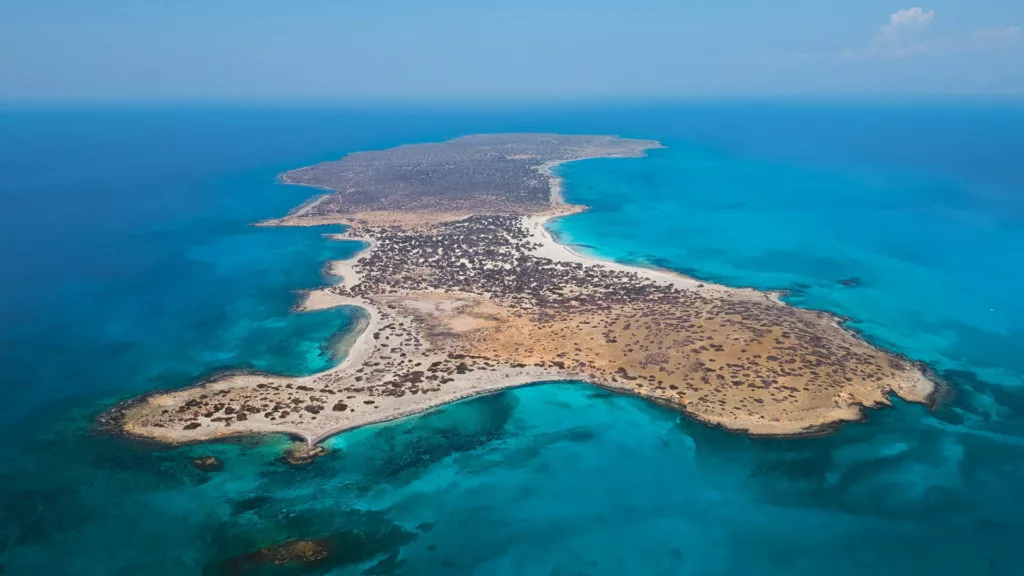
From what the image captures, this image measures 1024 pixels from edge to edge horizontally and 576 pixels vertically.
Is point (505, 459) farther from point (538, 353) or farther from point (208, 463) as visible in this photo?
point (208, 463)

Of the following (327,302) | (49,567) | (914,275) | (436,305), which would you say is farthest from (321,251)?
(914,275)

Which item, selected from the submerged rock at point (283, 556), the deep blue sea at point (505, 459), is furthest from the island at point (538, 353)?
the submerged rock at point (283, 556)

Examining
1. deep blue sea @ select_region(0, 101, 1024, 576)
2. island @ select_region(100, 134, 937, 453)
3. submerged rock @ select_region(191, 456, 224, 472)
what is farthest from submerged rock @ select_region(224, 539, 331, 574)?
submerged rock @ select_region(191, 456, 224, 472)

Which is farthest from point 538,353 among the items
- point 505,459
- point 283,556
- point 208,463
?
point 208,463

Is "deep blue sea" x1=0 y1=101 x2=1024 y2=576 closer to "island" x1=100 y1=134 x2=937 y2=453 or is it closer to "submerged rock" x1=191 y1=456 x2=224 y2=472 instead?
"submerged rock" x1=191 y1=456 x2=224 y2=472

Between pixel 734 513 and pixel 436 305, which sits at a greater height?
pixel 436 305

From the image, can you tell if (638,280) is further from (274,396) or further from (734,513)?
(274,396)

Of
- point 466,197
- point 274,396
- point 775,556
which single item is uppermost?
point 466,197
